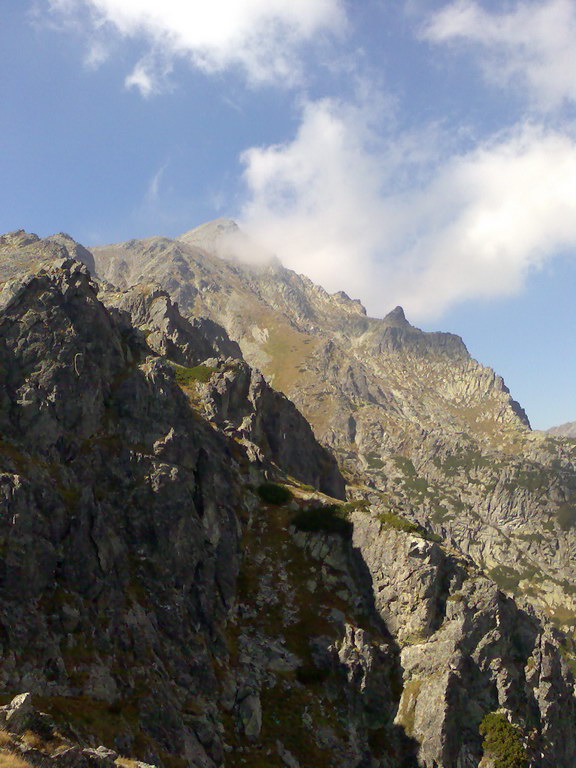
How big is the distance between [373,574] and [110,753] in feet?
178

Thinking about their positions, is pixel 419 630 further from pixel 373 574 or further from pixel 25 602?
pixel 25 602

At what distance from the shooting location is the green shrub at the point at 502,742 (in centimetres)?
5984

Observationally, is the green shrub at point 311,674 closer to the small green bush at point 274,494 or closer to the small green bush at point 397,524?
the small green bush at point 397,524

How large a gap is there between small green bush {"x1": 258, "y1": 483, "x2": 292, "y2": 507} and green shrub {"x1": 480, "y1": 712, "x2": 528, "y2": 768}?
39546 millimetres

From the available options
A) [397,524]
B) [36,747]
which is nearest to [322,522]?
[397,524]

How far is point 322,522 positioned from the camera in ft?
267

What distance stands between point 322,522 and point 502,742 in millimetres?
34588

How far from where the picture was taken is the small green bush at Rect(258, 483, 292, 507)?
85.6 metres

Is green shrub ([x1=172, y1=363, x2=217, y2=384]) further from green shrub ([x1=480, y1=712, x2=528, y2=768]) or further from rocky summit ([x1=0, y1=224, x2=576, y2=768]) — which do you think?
green shrub ([x1=480, y1=712, x2=528, y2=768])

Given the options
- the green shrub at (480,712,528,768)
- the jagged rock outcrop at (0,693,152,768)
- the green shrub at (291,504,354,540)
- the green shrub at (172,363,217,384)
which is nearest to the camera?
the jagged rock outcrop at (0,693,152,768)

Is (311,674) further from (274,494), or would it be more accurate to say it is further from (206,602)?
(274,494)

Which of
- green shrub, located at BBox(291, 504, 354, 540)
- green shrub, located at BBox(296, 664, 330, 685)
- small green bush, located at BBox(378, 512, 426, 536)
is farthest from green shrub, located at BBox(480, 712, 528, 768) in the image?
green shrub, located at BBox(291, 504, 354, 540)

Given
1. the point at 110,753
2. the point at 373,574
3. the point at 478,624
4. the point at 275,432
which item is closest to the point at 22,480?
the point at 110,753

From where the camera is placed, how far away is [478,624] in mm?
69688
